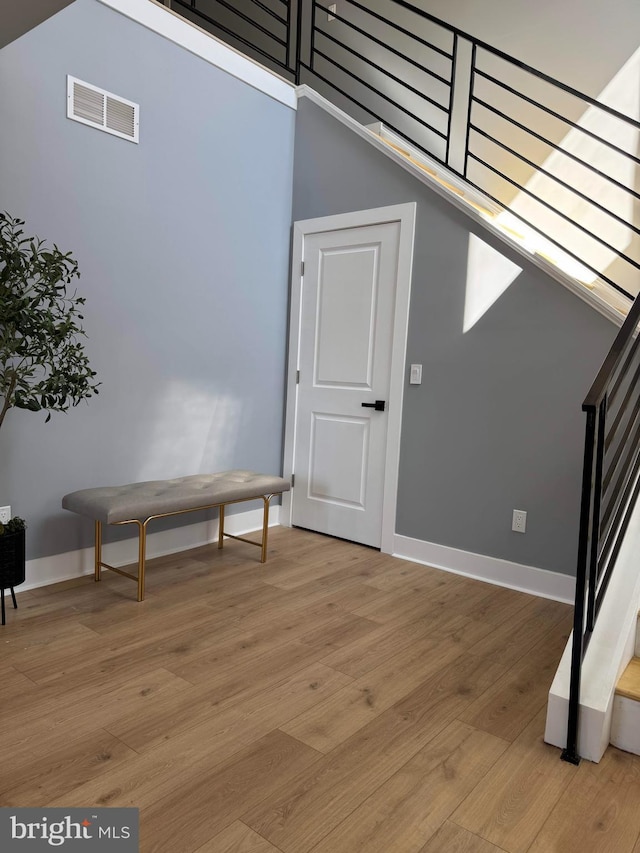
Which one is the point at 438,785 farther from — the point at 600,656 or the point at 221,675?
the point at 221,675

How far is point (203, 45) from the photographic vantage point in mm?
3674

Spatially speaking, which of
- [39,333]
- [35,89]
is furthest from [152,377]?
[35,89]

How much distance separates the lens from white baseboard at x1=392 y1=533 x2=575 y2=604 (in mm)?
3320

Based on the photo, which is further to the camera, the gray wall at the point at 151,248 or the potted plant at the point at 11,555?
the gray wall at the point at 151,248

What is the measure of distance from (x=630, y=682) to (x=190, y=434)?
2710 mm

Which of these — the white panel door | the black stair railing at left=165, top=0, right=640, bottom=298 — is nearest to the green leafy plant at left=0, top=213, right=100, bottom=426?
the white panel door

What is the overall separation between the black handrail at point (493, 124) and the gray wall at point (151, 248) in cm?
79

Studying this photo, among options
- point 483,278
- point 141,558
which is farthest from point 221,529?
point 483,278

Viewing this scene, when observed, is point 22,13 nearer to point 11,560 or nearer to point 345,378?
point 11,560

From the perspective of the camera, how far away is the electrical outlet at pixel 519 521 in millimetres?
3449

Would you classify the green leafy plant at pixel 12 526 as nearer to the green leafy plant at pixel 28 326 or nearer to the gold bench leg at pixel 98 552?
the gold bench leg at pixel 98 552

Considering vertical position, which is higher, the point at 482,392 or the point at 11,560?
the point at 482,392

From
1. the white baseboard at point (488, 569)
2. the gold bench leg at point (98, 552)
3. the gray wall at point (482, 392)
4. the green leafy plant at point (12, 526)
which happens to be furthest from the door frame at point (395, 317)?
the green leafy plant at point (12, 526)

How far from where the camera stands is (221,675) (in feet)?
7.71
